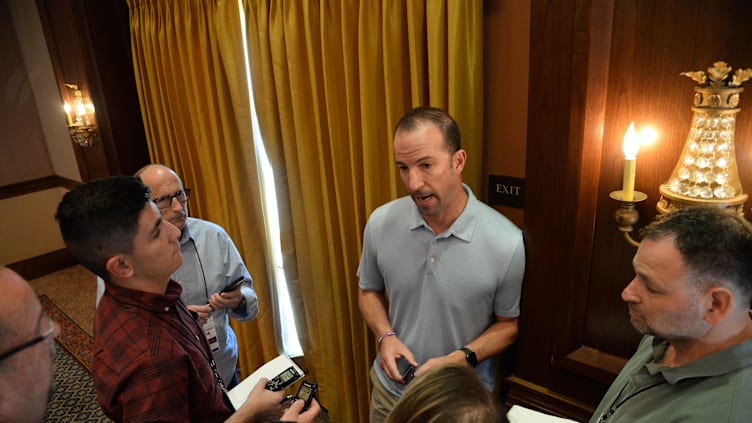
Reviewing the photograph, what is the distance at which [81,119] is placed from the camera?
347cm

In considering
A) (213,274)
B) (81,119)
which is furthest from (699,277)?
(81,119)

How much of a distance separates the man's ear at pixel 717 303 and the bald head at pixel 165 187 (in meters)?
1.70

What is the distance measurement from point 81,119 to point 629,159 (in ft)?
12.1

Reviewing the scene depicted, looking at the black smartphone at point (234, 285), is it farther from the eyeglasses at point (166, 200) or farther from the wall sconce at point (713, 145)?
the wall sconce at point (713, 145)

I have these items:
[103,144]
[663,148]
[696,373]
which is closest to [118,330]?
[696,373]

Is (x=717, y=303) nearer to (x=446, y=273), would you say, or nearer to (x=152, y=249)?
(x=446, y=273)

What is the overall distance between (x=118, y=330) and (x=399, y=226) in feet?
2.95

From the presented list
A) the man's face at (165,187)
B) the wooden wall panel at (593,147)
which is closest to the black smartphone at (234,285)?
the man's face at (165,187)

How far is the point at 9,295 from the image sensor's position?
2.69 ft

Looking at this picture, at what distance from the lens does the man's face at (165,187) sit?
1767mm

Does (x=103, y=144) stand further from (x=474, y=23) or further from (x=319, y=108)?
(x=474, y=23)

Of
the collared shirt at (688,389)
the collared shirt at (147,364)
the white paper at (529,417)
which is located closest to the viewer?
the collared shirt at (688,389)

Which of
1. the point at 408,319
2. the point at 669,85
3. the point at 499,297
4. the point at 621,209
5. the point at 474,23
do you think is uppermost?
the point at 474,23

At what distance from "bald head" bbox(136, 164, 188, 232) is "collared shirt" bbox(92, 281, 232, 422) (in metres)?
0.64
